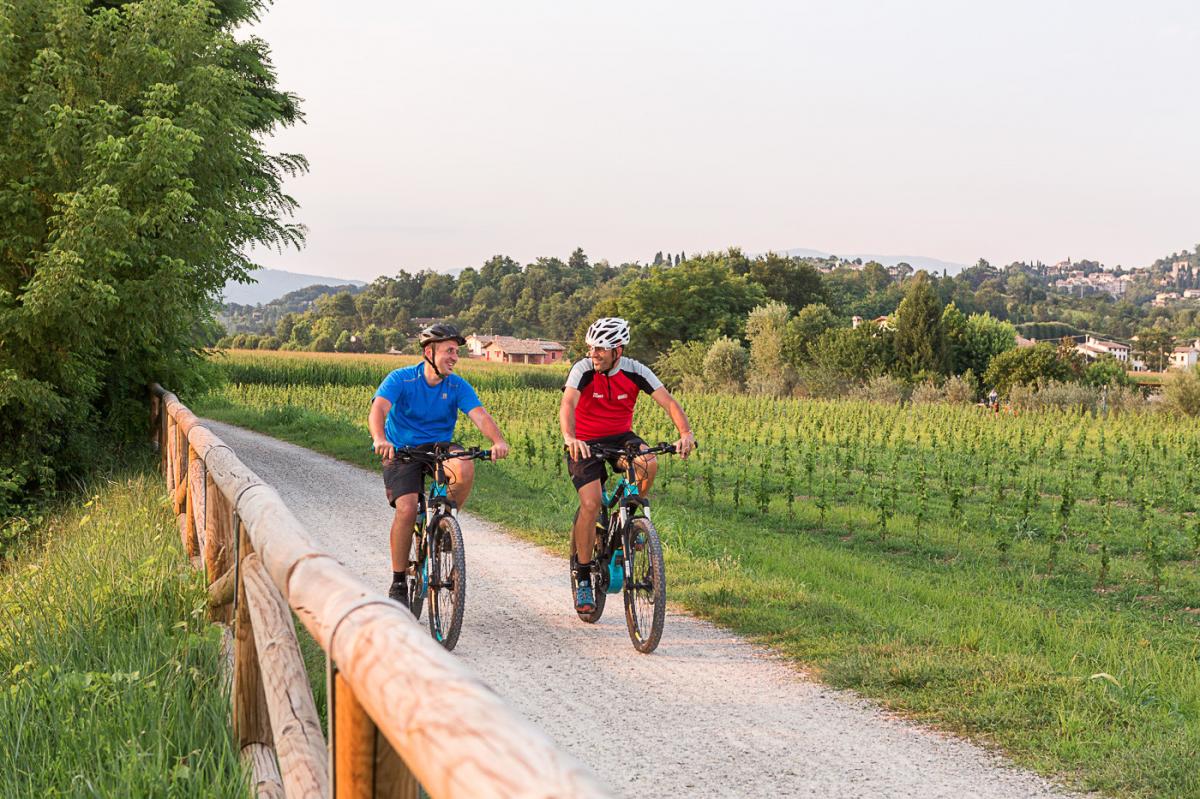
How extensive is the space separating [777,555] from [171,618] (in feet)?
22.2

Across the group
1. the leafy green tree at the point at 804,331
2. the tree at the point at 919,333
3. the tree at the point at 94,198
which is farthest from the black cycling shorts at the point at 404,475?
the tree at the point at 919,333

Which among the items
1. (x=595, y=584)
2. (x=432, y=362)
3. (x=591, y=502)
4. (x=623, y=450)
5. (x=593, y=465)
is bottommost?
(x=595, y=584)

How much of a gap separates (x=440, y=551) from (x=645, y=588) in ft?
4.58

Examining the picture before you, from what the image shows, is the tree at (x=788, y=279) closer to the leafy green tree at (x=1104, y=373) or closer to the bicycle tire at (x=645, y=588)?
the leafy green tree at (x=1104, y=373)

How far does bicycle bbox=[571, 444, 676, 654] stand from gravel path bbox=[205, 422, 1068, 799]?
22 centimetres

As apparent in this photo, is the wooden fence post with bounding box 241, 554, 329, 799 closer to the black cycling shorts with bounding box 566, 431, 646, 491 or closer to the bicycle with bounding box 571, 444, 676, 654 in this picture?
the bicycle with bounding box 571, 444, 676, 654

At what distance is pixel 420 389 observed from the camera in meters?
7.43

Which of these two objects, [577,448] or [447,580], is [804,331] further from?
[447,580]

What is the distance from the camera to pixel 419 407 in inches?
292

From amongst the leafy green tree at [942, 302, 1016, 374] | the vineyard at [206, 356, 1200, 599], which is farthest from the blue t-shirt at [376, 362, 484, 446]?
the leafy green tree at [942, 302, 1016, 374]

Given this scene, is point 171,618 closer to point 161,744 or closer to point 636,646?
point 161,744

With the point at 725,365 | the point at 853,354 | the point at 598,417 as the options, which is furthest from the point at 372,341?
the point at 598,417

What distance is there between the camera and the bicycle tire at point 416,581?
7.47 m

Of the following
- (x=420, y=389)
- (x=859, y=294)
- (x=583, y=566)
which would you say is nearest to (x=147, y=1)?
(x=420, y=389)
